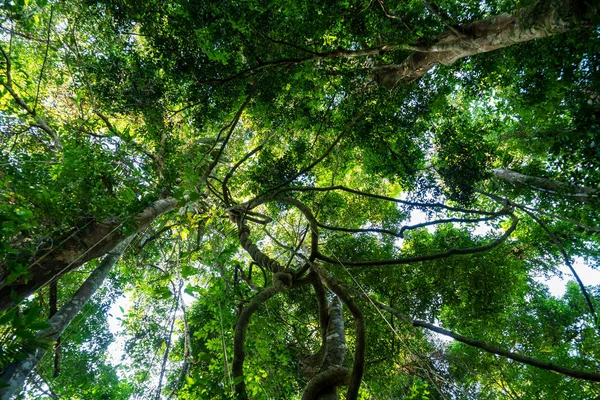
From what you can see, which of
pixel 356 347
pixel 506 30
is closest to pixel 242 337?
pixel 356 347

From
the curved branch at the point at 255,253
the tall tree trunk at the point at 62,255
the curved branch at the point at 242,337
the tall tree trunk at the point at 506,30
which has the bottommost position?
the curved branch at the point at 242,337

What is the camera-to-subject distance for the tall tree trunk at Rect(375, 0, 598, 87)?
274 cm

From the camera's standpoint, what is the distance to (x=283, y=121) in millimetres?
5609

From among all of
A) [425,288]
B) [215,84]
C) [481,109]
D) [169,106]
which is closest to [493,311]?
[425,288]

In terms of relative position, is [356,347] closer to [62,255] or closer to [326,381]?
[326,381]

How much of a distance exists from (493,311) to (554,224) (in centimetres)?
371

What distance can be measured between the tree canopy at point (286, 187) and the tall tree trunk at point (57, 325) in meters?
0.03

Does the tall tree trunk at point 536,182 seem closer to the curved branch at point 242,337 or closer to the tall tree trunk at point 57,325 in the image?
the curved branch at point 242,337

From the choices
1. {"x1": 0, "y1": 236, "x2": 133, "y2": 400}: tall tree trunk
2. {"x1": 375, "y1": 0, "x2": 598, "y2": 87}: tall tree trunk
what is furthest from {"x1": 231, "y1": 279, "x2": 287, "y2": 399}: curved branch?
{"x1": 375, "y1": 0, "x2": 598, "y2": 87}: tall tree trunk

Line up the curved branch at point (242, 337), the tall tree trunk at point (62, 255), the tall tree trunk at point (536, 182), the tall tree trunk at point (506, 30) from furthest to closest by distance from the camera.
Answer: the tall tree trunk at point (536, 182)
the tall tree trunk at point (506, 30)
the tall tree trunk at point (62, 255)
the curved branch at point (242, 337)

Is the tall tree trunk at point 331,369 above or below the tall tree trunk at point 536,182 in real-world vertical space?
below

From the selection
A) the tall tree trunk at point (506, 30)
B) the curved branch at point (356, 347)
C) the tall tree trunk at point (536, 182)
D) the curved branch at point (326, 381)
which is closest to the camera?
the curved branch at point (356, 347)

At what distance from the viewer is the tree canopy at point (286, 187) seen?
272cm

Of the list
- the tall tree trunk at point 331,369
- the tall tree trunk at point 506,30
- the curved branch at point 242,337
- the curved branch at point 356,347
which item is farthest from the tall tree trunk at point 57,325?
the tall tree trunk at point 506,30
